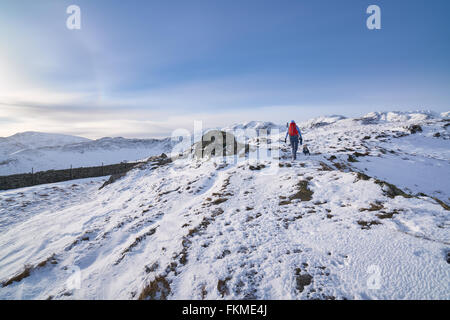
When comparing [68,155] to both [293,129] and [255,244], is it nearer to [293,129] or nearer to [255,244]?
[293,129]

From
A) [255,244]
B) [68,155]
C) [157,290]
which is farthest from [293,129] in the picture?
[68,155]

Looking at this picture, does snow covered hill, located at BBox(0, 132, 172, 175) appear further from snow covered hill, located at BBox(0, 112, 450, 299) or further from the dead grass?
the dead grass

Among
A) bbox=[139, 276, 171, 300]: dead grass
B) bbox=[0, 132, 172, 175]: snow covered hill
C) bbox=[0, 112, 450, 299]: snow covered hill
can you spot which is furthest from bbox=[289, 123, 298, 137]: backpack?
bbox=[0, 132, 172, 175]: snow covered hill

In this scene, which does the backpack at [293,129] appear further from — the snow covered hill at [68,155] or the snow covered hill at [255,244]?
the snow covered hill at [68,155]

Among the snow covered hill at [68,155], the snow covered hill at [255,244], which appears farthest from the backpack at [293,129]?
the snow covered hill at [68,155]

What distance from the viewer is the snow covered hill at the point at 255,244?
407 centimetres

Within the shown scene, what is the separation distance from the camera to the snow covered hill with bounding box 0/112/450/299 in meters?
4.07

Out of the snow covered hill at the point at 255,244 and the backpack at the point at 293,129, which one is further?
the backpack at the point at 293,129

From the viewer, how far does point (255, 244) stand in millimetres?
5688

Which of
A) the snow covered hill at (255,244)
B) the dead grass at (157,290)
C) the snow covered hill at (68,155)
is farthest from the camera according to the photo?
the snow covered hill at (68,155)

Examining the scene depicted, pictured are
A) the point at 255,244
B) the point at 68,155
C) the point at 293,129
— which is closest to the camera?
the point at 255,244

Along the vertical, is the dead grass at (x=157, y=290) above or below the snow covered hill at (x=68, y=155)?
below
